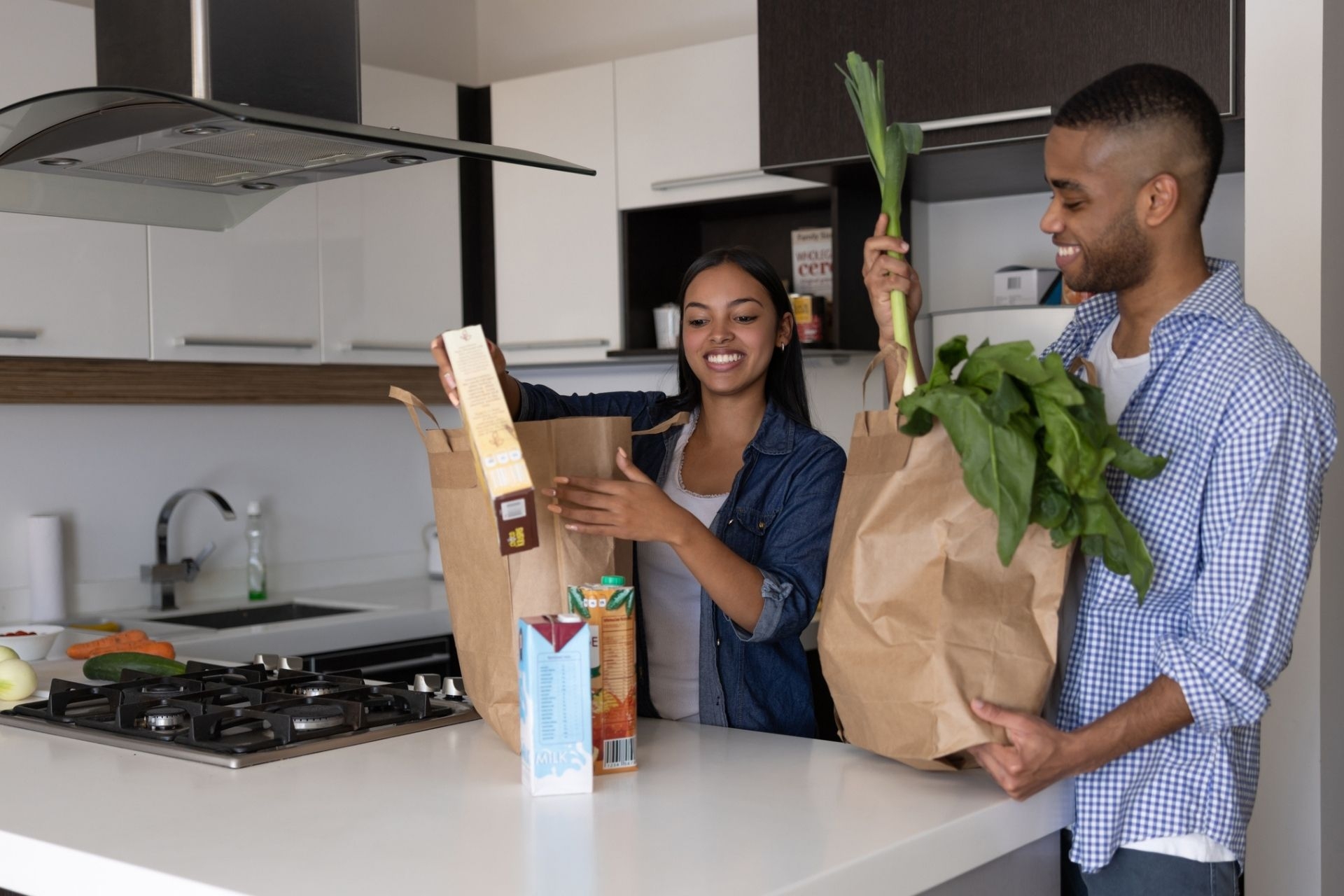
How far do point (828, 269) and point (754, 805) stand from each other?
204cm

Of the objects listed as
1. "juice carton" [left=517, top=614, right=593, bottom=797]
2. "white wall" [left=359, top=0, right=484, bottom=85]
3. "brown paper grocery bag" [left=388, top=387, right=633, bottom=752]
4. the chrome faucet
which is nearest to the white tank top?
"brown paper grocery bag" [left=388, top=387, right=633, bottom=752]

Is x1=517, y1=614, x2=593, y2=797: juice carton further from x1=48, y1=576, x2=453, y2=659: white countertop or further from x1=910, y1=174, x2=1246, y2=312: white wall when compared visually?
x1=910, y1=174, x2=1246, y2=312: white wall

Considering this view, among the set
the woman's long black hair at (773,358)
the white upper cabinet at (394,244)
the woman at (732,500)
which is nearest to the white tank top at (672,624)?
the woman at (732,500)

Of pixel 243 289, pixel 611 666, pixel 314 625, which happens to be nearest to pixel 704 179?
pixel 243 289

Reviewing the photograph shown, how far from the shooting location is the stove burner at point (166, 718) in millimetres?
1577

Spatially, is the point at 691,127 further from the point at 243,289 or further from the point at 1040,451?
the point at 1040,451

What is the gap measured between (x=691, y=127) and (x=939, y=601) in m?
2.10

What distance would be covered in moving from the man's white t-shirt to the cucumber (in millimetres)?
1293

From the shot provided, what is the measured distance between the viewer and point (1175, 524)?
1.30 meters

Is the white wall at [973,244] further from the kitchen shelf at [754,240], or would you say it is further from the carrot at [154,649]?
the carrot at [154,649]

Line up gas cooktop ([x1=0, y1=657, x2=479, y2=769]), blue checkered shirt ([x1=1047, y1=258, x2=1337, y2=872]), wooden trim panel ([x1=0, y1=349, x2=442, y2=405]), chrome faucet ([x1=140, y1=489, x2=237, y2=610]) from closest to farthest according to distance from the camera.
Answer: blue checkered shirt ([x1=1047, y1=258, x2=1337, y2=872]) < gas cooktop ([x1=0, y1=657, x2=479, y2=769]) < wooden trim panel ([x1=0, y1=349, x2=442, y2=405]) < chrome faucet ([x1=140, y1=489, x2=237, y2=610])

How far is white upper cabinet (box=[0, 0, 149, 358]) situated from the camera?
2750mm

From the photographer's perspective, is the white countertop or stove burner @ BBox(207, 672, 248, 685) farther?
the white countertop

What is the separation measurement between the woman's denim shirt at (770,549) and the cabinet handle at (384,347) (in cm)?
155
